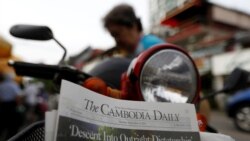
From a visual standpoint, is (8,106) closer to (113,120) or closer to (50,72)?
(50,72)

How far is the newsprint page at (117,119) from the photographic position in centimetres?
110

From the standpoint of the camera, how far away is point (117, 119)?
47.0 inches

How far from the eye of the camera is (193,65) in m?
1.57

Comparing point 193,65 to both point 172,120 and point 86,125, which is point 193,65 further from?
point 86,125

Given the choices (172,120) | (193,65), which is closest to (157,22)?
(193,65)

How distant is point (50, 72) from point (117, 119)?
77cm

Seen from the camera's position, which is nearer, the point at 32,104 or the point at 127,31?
the point at 127,31

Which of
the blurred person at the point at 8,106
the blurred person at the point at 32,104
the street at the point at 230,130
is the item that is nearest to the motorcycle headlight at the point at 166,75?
the street at the point at 230,130

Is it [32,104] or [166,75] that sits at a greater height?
[32,104]

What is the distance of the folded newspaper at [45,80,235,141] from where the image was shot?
110 centimetres

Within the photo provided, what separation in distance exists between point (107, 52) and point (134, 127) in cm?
133

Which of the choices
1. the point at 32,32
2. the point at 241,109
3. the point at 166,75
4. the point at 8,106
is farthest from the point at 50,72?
the point at 241,109

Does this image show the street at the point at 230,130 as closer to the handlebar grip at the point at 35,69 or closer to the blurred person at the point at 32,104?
the handlebar grip at the point at 35,69

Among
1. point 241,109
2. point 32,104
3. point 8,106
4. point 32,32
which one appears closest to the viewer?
point 32,32
